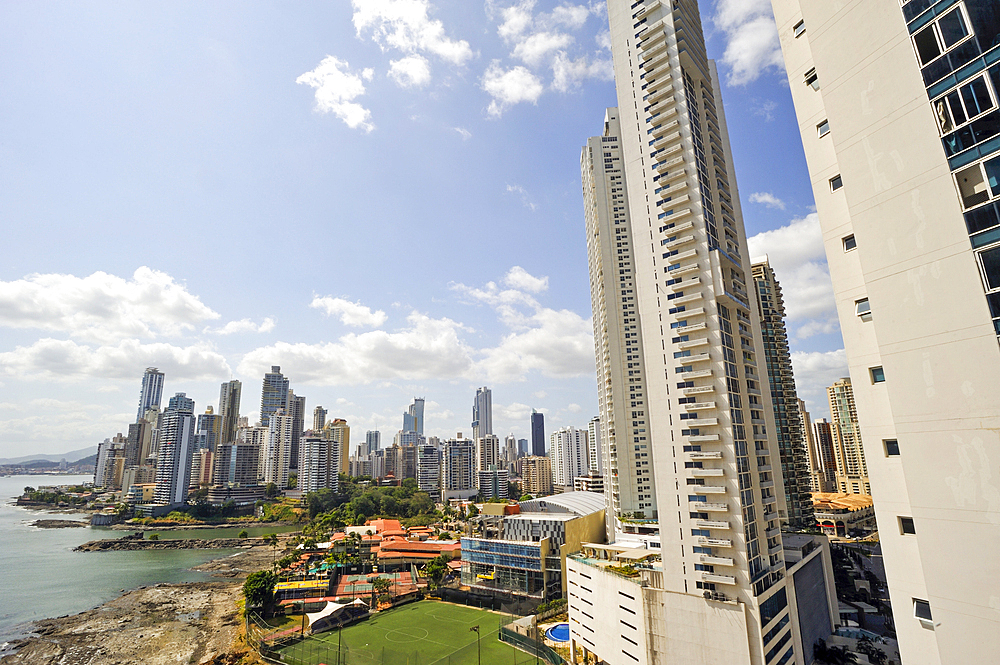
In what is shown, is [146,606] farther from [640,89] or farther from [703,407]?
[640,89]

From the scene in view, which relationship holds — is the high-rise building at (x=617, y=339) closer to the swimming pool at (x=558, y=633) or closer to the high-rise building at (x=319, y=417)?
the swimming pool at (x=558, y=633)

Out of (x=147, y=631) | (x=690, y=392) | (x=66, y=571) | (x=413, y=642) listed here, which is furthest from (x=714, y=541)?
(x=66, y=571)

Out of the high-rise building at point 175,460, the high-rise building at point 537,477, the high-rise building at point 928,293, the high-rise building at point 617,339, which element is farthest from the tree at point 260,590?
the high-rise building at point 537,477

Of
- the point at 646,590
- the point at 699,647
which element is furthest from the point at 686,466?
the point at 699,647

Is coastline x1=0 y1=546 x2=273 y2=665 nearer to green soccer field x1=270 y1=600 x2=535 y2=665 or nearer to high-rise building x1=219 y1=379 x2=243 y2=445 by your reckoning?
green soccer field x1=270 y1=600 x2=535 y2=665

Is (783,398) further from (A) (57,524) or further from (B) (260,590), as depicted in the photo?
(A) (57,524)
